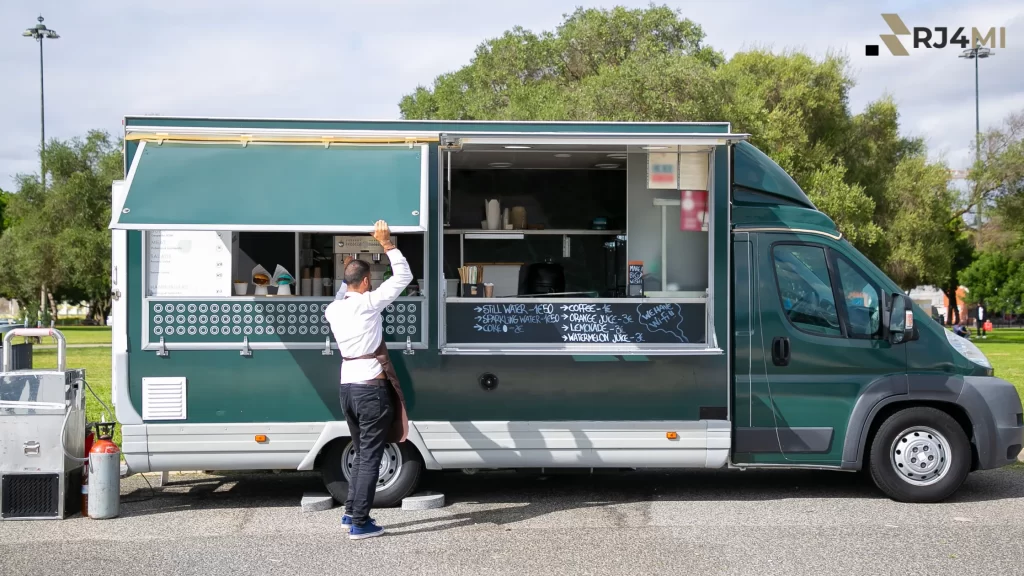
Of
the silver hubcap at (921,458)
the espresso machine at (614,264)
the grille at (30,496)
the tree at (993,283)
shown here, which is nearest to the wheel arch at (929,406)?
the silver hubcap at (921,458)

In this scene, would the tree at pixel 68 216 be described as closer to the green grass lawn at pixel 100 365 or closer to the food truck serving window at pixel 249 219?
the green grass lawn at pixel 100 365

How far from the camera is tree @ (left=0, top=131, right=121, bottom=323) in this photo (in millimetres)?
32562

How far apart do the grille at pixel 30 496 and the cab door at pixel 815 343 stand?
17.0 feet

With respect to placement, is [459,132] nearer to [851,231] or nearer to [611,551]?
[611,551]

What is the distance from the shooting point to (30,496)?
6840 mm

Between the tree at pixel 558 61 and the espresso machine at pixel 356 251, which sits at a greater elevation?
the tree at pixel 558 61

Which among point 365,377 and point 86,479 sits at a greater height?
point 365,377

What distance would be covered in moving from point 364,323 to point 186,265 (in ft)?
5.21

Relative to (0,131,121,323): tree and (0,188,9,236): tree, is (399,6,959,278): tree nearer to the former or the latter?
(0,131,121,323): tree

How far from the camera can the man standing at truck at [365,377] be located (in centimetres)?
631

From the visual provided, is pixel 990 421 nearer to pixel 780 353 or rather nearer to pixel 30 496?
pixel 780 353

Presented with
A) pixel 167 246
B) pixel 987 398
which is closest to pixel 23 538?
pixel 167 246

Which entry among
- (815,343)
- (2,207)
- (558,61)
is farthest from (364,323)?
(2,207)

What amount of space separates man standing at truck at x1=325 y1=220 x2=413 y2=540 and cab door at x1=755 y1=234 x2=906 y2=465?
2773mm
